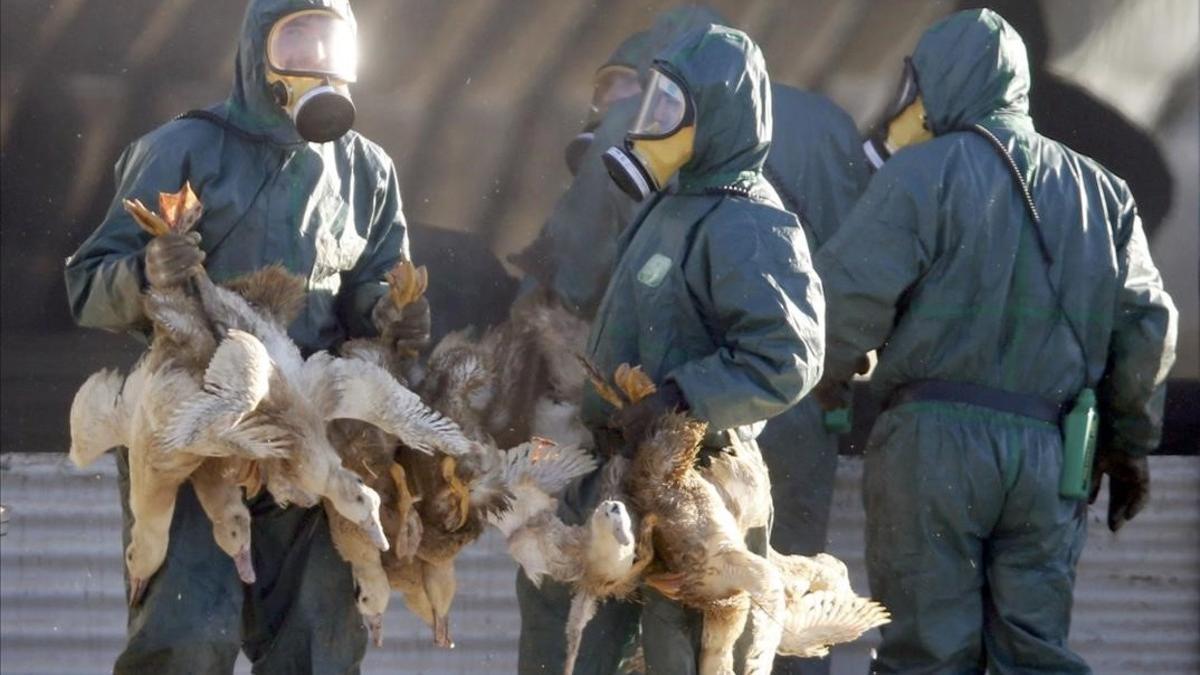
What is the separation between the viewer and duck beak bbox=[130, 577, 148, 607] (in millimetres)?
5289

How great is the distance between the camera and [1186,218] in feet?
25.2

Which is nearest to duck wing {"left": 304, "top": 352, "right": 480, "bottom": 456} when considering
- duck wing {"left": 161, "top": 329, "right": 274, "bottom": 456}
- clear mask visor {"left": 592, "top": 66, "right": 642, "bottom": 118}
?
duck wing {"left": 161, "top": 329, "right": 274, "bottom": 456}

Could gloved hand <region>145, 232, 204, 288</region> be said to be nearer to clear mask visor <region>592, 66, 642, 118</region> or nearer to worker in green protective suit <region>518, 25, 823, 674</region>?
worker in green protective suit <region>518, 25, 823, 674</region>

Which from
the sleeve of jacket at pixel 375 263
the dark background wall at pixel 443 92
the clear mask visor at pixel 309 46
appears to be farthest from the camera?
the dark background wall at pixel 443 92

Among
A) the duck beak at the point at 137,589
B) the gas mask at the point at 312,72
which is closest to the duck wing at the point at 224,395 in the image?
the duck beak at the point at 137,589

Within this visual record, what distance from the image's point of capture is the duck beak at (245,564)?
17.0 ft

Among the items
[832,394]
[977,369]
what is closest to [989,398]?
[977,369]

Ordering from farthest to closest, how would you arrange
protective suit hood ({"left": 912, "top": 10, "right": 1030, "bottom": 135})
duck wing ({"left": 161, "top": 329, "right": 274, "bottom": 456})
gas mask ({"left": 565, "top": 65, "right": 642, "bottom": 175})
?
gas mask ({"left": 565, "top": 65, "right": 642, "bottom": 175}) < protective suit hood ({"left": 912, "top": 10, "right": 1030, "bottom": 135}) < duck wing ({"left": 161, "top": 329, "right": 274, "bottom": 456})

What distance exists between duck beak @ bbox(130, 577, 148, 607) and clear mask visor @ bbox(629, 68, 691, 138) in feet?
5.05

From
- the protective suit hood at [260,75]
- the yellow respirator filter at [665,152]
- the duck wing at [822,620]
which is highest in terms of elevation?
the yellow respirator filter at [665,152]

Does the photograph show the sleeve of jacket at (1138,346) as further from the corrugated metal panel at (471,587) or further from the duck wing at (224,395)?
the duck wing at (224,395)

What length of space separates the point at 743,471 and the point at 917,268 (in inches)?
44.9

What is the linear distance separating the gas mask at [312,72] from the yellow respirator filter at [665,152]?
2.30 ft

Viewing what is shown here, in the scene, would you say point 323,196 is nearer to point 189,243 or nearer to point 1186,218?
point 189,243
